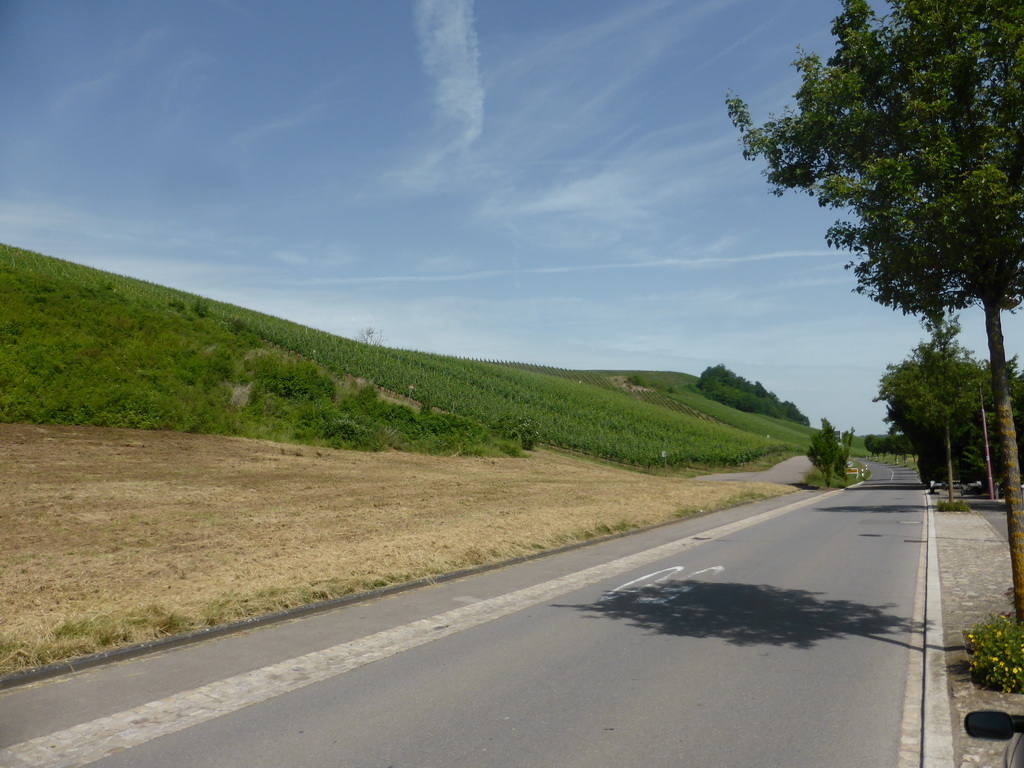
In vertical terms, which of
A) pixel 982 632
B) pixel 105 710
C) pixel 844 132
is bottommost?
pixel 105 710

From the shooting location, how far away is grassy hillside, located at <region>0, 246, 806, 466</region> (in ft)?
88.8

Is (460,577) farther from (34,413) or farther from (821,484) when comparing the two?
(821,484)

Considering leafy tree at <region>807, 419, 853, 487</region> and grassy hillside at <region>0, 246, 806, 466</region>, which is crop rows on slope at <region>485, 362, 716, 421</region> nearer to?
grassy hillside at <region>0, 246, 806, 466</region>

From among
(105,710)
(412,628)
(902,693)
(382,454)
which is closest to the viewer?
(105,710)

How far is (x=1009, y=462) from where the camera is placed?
691 cm

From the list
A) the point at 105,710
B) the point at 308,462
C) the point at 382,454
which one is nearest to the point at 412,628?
the point at 105,710

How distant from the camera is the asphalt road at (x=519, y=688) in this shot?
4.94 metres

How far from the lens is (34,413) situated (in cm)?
2438

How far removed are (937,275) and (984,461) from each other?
32818 millimetres

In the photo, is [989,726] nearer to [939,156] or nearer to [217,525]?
[939,156]

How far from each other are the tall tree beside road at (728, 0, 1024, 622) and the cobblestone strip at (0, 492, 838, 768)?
5.66 metres

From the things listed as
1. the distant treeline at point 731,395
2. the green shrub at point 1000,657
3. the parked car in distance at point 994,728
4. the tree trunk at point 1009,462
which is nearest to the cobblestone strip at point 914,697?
the green shrub at point 1000,657

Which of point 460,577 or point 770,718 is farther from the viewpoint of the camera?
point 460,577

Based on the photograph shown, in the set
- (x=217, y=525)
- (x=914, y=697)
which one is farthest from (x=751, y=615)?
(x=217, y=525)
